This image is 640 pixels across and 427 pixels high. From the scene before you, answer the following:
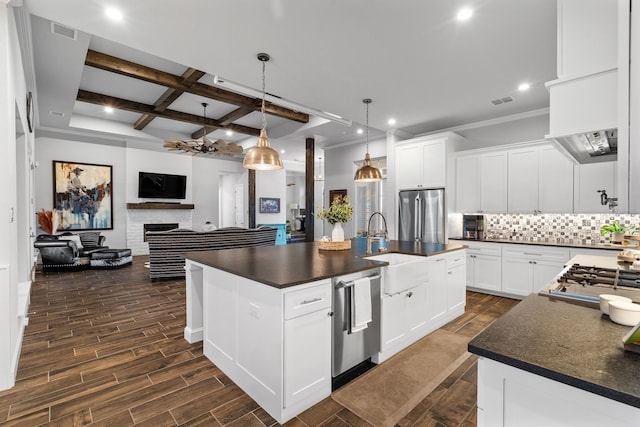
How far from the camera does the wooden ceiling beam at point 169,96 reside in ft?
14.8

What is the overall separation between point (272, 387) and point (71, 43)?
4.04 metres

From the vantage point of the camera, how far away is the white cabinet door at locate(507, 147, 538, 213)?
4.59m

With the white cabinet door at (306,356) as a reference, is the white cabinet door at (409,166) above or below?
above

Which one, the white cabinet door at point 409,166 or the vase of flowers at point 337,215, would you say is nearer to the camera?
the vase of flowers at point 337,215

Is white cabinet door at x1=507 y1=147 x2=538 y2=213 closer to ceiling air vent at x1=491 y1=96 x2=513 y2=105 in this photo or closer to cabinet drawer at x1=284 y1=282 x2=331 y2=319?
ceiling air vent at x1=491 y1=96 x2=513 y2=105

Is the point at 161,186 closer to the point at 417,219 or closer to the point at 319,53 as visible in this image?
the point at 417,219

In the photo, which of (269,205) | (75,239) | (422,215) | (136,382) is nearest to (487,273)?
(422,215)

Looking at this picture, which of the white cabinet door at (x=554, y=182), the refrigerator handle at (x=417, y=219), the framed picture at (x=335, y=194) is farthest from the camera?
the framed picture at (x=335, y=194)

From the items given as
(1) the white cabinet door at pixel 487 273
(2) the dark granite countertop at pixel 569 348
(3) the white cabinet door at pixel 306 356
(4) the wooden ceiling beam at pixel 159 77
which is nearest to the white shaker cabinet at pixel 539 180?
(1) the white cabinet door at pixel 487 273

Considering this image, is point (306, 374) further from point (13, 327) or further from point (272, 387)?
point (13, 327)

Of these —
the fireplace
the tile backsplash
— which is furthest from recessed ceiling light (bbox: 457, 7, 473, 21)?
the fireplace

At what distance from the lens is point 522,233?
5039 millimetres

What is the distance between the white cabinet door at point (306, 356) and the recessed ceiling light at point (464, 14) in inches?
101

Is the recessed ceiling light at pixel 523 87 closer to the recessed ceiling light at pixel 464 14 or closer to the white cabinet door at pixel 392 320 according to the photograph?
the recessed ceiling light at pixel 464 14
